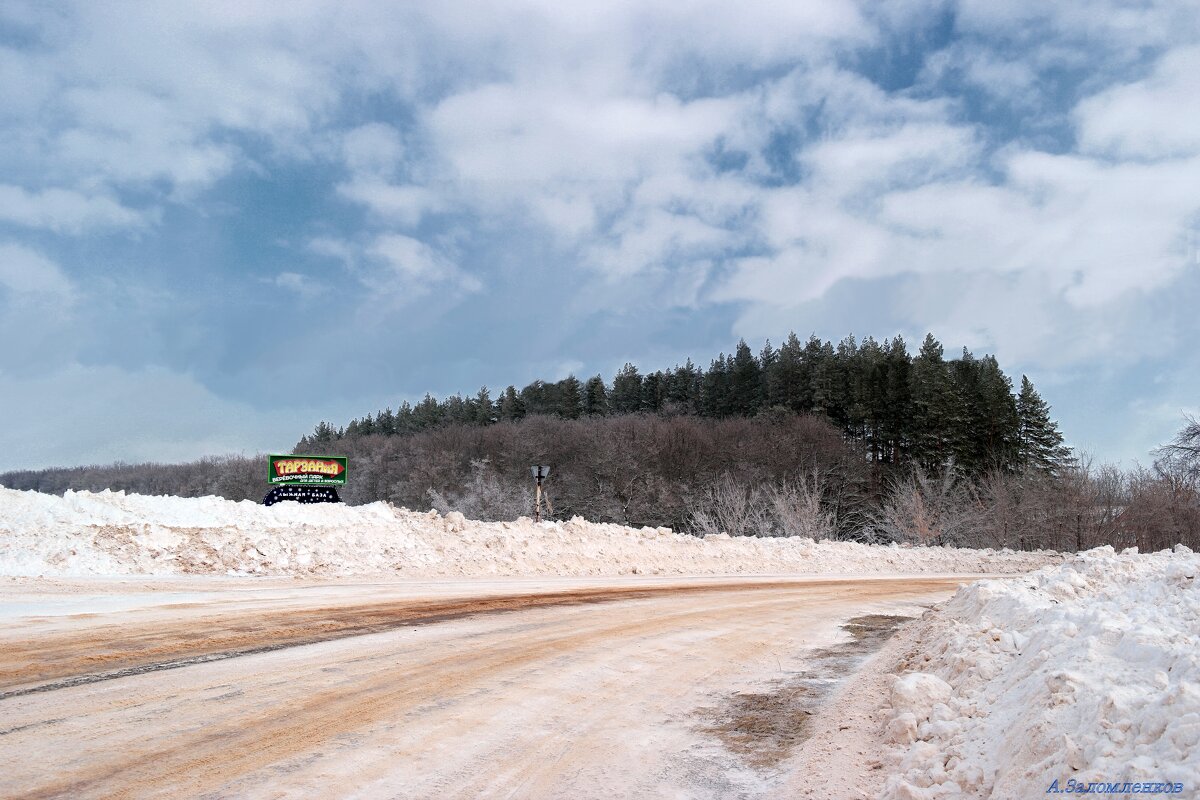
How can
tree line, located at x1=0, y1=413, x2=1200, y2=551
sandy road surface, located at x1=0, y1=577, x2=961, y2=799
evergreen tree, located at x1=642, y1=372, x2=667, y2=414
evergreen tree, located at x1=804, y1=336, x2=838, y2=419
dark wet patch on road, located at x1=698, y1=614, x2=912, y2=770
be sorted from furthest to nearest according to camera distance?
evergreen tree, located at x1=642, y1=372, x2=667, y2=414 → evergreen tree, located at x1=804, y1=336, x2=838, y2=419 → tree line, located at x1=0, y1=413, x2=1200, y2=551 → dark wet patch on road, located at x1=698, y1=614, x2=912, y2=770 → sandy road surface, located at x1=0, y1=577, x2=961, y2=799

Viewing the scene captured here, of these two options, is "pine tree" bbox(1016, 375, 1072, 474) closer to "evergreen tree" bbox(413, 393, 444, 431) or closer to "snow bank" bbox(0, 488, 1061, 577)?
"snow bank" bbox(0, 488, 1061, 577)

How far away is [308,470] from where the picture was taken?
28.1 meters

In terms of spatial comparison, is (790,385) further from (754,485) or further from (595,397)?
(595,397)

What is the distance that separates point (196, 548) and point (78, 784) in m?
14.5

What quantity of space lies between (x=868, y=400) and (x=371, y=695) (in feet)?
234

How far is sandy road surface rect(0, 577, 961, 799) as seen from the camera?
170 inches

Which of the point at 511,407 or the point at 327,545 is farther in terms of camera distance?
the point at 511,407

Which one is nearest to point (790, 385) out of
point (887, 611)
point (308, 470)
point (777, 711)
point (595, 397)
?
point (595, 397)

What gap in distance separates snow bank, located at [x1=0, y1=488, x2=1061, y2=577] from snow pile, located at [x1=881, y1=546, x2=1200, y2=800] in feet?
46.0

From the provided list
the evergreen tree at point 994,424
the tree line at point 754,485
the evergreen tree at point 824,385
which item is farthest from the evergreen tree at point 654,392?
the evergreen tree at point 994,424

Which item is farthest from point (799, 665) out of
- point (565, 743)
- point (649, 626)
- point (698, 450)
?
point (698, 450)

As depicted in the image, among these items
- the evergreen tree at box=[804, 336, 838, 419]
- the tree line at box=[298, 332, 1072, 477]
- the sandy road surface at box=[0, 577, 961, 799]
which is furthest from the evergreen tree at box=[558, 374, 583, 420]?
the sandy road surface at box=[0, 577, 961, 799]

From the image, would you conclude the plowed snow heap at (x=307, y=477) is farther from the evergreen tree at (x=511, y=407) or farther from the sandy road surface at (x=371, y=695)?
the evergreen tree at (x=511, y=407)

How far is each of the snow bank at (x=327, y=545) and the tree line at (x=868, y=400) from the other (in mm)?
31619
